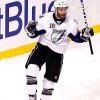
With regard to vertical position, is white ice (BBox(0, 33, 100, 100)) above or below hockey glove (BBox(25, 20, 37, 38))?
below

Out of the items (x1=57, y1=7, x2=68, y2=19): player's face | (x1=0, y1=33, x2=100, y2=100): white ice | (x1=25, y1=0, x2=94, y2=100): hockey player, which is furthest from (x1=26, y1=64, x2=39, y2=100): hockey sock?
(x1=0, y1=33, x2=100, y2=100): white ice

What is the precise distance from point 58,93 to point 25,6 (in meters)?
1.86

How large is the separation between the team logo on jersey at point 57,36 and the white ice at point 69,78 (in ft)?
2.79

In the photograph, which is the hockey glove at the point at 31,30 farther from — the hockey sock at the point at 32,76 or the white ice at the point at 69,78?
the white ice at the point at 69,78

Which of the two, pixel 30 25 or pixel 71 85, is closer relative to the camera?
pixel 30 25

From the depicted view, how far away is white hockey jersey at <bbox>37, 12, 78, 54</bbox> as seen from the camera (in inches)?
174

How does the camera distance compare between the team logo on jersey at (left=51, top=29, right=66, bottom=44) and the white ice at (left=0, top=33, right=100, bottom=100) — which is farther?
the white ice at (left=0, top=33, right=100, bottom=100)

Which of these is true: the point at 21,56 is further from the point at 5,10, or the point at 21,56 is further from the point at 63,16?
the point at 63,16

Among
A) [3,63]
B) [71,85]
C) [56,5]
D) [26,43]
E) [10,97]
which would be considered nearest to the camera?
[56,5]

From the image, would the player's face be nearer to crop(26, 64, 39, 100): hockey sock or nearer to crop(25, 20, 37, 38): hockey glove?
crop(25, 20, 37, 38): hockey glove

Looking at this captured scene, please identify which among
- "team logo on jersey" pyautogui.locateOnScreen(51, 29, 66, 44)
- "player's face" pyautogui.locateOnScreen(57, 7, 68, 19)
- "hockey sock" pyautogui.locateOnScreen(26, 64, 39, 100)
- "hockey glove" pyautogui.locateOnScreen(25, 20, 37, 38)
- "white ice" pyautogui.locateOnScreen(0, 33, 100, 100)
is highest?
"player's face" pyautogui.locateOnScreen(57, 7, 68, 19)

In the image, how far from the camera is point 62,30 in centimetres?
445

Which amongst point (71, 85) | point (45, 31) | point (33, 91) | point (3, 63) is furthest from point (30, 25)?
point (3, 63)

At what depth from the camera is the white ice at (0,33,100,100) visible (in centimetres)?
520
